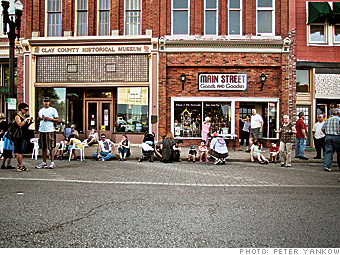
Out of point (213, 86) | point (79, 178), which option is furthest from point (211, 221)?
point (213, 86)

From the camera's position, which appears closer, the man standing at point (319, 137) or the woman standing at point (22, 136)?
the woman standing at point (22, 136)

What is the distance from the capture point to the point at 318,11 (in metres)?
14.8

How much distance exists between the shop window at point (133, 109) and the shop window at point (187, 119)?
1690 mm

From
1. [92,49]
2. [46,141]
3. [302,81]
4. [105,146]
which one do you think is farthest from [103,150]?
[302,81]

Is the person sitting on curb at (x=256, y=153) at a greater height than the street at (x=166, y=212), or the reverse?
the person sitting on curb at (x=256, y=153)

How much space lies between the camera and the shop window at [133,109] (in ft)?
50.4

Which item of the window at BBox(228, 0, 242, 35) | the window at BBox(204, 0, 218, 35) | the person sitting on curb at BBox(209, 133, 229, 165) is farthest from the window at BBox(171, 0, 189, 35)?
the person sitting on curb at BBox(209, 133, 229, 165)

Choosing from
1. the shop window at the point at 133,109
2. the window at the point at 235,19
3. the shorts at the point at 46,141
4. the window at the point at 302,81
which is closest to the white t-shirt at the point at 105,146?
the shorts at the point at 46,141

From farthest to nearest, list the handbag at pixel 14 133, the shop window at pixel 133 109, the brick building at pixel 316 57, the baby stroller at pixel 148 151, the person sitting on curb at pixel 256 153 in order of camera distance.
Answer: the shop window at pixel 133 109
the brick building at pixel 316 57
the baby stroller at pixel 148 151
the person sitting on curb at pixel 256 153
the handbag at pixel 14 133

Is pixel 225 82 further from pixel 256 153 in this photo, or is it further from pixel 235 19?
pixel 256 153

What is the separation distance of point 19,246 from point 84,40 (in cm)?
1402

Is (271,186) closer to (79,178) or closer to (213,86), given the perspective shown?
(79,178)

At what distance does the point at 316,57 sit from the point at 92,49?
40.0 ft

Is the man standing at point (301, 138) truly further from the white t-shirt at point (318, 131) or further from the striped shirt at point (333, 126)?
the striped shirt at point (333, 126)
